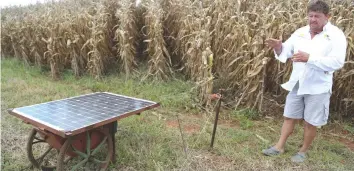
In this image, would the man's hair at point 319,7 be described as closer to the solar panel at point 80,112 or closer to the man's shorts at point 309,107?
the man's shorts at point 309,107

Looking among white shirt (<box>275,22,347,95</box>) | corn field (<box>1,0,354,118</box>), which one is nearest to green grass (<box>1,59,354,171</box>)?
corn field (<box>1,0,354,118</box>)

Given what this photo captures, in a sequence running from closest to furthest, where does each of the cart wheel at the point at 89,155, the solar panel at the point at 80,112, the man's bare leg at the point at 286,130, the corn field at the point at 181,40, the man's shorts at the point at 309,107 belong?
the solar panel at the point at 80,112, the cart wheel at the point at 89,155, the man's shorts at the point at 309,107, the man's bare leg at the point at 286,130, the corn field at the point at 181,40

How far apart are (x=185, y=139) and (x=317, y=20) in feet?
6.08

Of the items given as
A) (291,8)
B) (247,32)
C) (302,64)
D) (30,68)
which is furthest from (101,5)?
(302,64)

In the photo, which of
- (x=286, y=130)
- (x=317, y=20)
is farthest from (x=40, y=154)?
(x=317, y=20)

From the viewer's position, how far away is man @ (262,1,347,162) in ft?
8.82

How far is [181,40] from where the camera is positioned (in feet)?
18.2

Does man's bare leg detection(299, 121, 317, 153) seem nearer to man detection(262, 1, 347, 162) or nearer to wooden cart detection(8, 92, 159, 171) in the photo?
man detection(262, 1, 347, 162)

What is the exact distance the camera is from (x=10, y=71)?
692 cm

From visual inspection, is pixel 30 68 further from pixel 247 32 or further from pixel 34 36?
pixel 247 32

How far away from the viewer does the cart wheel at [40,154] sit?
9.70ft

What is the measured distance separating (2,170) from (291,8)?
412 centimetres

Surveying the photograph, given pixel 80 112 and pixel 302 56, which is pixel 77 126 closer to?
pixel 80 112

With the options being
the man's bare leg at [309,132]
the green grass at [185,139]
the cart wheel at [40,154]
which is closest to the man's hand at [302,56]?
the man's bare leg at [309,132]
